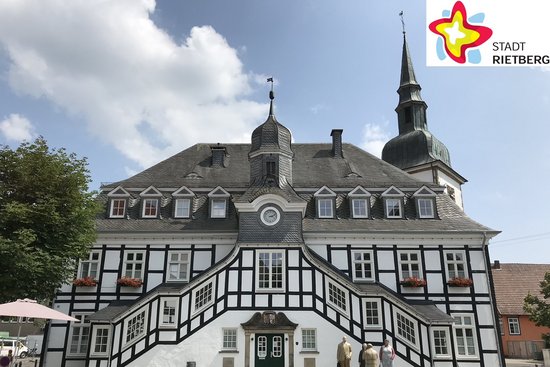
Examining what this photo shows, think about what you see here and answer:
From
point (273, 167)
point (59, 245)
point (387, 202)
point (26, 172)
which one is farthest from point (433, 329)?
point (26, 172)

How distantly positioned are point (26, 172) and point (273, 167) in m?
11.9

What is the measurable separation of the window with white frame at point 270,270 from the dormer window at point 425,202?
28.1 ft

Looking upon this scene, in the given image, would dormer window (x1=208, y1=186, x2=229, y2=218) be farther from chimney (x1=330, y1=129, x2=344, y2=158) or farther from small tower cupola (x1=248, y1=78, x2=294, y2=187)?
chimney (x1=330, y1=129, x2=344, y2=158)

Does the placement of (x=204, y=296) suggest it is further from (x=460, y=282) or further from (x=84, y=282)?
(x=460, y=282)

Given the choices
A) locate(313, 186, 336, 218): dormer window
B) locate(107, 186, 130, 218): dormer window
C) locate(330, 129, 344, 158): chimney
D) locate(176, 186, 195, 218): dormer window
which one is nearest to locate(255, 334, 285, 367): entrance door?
locate(313, 186, 336, 218): dormer window

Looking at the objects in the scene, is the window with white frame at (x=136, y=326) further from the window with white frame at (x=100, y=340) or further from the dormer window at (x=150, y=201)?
the dormer window at (x=150, y=201)

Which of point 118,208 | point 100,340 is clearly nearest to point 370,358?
point 100,340

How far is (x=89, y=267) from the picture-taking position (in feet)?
73.4

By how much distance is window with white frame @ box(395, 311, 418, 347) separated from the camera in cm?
1931

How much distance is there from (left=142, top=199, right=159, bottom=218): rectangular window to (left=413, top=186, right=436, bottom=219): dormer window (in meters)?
14.5

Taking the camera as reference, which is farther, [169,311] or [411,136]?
[411,136]

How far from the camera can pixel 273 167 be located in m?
24.0

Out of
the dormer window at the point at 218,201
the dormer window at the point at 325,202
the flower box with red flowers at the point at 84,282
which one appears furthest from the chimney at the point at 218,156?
the flower box with red flowers at the point at 84,282

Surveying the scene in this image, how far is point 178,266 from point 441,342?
13278mm
